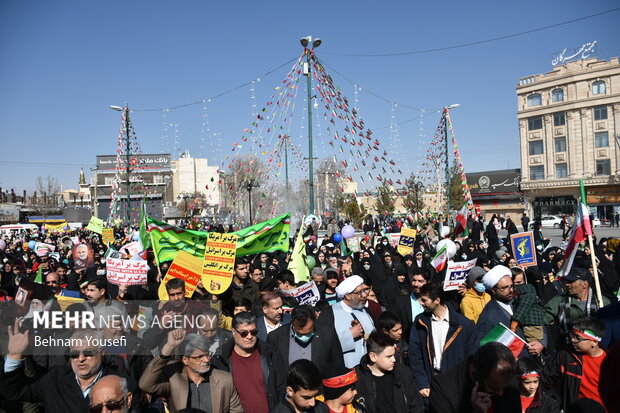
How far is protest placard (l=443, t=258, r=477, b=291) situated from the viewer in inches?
292

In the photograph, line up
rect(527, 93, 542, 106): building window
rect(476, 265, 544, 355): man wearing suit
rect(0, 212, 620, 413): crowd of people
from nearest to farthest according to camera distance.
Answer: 1. rect(0, 212, 620, 413): crowd of people
2. rect(476, 265, 544, 355): man wearing suit
3. rect(527, 93, 542, 106): building window

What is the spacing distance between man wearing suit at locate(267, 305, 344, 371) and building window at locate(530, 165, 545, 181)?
58.1 m

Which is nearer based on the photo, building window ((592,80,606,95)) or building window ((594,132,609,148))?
building window ((592,80,606,95))

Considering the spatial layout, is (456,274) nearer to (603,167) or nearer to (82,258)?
(82,258)

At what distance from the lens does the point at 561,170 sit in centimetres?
5506

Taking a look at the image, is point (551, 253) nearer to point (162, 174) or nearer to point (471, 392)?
point (471, 392)

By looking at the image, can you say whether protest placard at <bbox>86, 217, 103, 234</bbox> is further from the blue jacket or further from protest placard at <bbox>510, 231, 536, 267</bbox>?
the blue jacket

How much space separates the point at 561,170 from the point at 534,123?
6287 millimetres

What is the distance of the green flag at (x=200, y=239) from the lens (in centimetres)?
905

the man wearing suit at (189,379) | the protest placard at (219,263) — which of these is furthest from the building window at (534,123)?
the man wearing suit at (189,379)

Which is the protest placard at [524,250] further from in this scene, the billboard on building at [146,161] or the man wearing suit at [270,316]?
the billboard on building at [146,161]

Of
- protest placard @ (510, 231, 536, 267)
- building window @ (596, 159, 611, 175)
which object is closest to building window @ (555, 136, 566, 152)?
building window @ (596, 159, 611, 175)

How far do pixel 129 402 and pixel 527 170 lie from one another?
61446 mm

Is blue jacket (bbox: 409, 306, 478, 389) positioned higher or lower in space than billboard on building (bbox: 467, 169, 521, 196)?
lower
